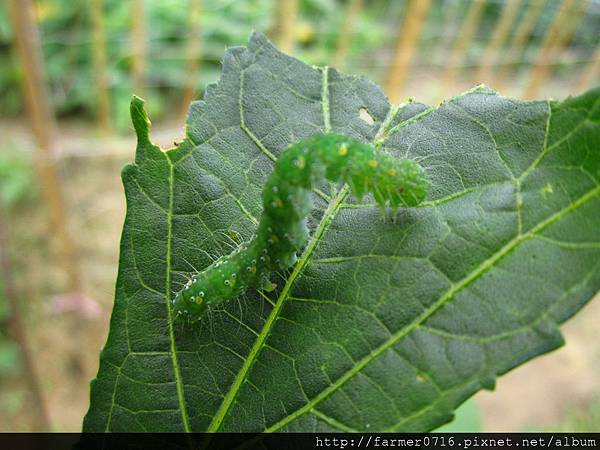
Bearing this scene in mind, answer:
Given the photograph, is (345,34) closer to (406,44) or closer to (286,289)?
(406,44)

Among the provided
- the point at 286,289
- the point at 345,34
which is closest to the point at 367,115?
the point at 286,289

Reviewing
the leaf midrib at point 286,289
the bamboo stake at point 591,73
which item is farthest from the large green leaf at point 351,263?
the bamboo stake at point 591,73

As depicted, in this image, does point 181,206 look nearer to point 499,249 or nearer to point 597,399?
point 499,249

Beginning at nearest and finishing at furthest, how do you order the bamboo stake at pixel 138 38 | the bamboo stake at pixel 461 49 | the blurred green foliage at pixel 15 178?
the bamboo stake at pixel 138 38, the blurred green foliage at pixel 15 178, the bamboo stake at pixel 461 49

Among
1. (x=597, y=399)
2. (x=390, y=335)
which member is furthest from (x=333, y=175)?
(x=597, y=399)

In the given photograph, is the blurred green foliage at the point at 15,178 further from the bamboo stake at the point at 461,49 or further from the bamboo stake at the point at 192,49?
the bamboo stake at the point at 461,49
